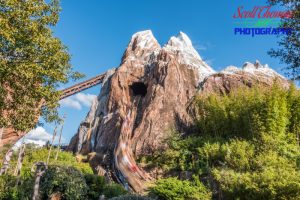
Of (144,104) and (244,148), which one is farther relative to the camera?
(144,104)

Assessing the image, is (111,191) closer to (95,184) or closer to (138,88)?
(95,184)

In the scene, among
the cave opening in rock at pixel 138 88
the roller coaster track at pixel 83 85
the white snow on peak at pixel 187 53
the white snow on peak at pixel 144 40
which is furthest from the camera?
the roller coaster track at pixel 83 85

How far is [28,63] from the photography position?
770 cm

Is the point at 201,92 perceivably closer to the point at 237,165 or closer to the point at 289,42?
the point at 237,165

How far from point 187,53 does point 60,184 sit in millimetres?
19976

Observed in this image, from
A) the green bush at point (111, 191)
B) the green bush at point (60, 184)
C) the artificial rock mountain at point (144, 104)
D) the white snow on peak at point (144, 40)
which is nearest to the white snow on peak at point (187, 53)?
the artificial rock mountain at point (144, 104)

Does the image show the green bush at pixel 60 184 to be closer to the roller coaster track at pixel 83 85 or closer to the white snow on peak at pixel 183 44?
the white snow on peak at pixel 183 44

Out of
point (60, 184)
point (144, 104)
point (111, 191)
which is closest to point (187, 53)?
point (144, 104)

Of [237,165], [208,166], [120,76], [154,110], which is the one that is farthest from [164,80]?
[237,165]

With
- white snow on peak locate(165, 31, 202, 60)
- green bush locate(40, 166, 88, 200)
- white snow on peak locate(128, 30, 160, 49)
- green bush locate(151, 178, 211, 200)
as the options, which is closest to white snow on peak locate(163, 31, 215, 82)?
white snow on peak locate(165, 31, 202, 60)

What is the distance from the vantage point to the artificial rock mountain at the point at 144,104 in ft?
61.9

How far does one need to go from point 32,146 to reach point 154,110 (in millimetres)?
13437

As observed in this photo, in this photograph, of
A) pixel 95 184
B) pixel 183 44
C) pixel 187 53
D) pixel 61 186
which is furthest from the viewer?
pixel 183 44

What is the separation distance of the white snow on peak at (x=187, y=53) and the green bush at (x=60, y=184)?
15.1 metres
